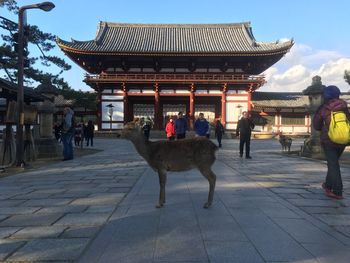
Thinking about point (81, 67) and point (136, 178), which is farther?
point (81, 67)

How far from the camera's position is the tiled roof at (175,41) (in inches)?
1478

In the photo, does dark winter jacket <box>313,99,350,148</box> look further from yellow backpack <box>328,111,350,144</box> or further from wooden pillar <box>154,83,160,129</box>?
wooden pillar <box>154,83,160,129</box>

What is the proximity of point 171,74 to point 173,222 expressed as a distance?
3364 centimetres

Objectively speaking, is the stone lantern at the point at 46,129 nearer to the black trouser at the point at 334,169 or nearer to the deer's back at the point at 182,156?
the deer's back at the point at 182,156

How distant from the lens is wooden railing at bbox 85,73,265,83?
122ft

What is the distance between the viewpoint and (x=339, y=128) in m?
7.17

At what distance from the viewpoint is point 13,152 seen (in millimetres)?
13859

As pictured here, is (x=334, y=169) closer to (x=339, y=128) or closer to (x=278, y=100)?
(x=339, y=128)

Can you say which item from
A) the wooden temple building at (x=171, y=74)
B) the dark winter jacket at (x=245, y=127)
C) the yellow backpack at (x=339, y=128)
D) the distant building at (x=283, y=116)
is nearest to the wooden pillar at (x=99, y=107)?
the wooden temple building at (x=171, y=74)

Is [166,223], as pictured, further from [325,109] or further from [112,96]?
[112,96]

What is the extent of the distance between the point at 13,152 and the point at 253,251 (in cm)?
1138

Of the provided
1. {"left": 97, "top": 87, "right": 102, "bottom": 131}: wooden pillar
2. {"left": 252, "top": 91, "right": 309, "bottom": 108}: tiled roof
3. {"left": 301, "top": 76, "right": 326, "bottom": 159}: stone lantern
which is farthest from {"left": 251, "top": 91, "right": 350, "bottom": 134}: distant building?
{"left": 301, "top": 76, "right": 326, "bottom": 159}: stone lantern

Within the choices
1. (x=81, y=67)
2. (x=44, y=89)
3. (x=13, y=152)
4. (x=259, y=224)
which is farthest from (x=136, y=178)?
(x=81, y=67)

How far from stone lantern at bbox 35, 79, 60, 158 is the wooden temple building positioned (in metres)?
18.5
